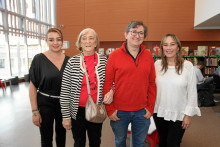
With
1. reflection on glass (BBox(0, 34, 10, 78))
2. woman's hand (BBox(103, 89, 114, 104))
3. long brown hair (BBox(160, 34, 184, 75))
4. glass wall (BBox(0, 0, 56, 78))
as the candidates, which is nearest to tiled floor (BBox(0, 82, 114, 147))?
woman's hand (BBox(103, 89, 114, 104))

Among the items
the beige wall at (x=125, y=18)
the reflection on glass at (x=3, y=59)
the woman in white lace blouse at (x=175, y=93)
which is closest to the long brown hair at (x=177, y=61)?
the woman in white lace blouse at (x=175, y=93)

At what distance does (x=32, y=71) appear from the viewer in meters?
1.73

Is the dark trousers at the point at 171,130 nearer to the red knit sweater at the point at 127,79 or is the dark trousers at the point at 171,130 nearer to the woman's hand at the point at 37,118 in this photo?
the red knit sweater at the point at 127,79

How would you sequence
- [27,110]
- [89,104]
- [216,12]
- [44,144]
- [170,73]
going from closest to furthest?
[89,104], [170,73], [44,144], [27,110], [216,12]

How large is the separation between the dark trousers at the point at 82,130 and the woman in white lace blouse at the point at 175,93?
661 millimetres

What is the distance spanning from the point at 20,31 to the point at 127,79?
10.3 metres

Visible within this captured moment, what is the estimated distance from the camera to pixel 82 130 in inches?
61.0

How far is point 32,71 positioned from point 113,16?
23.6ft

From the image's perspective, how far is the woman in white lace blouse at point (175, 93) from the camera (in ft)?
5.32

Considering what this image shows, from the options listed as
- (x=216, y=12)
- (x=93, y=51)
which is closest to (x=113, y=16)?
(x=216, y=12)

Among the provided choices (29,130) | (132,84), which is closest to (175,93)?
(132,84)

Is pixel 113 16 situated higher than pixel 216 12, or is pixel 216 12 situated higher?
pixel 113 16

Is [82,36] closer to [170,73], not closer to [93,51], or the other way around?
[93,51]

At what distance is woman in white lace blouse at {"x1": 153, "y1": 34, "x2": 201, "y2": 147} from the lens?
1.62 meters
